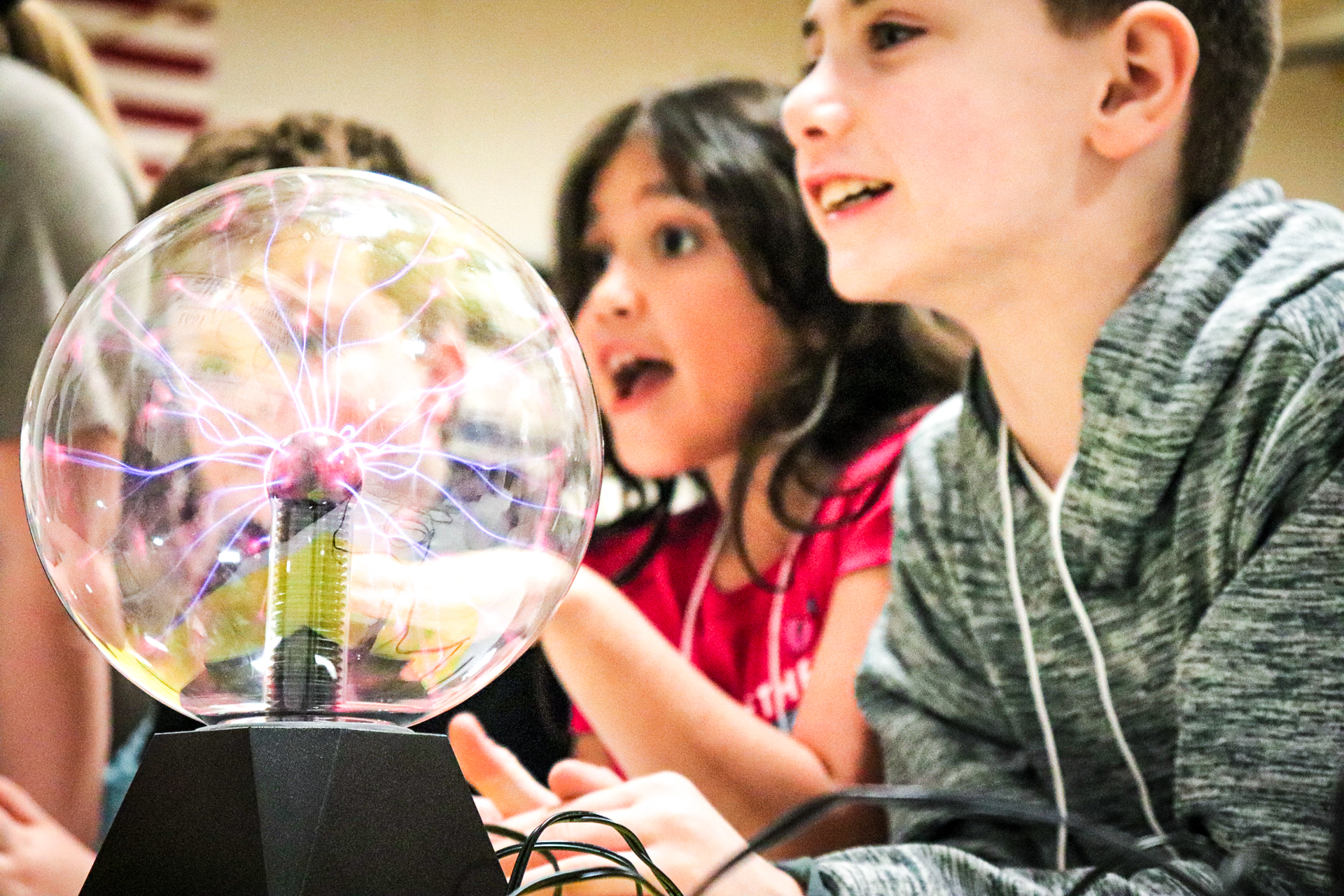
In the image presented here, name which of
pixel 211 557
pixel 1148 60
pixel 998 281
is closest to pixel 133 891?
pixel 211 557

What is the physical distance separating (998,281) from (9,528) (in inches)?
32.3

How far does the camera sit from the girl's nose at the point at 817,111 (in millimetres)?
870

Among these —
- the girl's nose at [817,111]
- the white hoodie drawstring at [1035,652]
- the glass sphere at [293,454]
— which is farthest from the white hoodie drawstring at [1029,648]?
the glass sphere at [293,454]

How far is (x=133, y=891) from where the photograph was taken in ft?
1.58

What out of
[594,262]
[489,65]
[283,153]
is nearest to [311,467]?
[594,262]

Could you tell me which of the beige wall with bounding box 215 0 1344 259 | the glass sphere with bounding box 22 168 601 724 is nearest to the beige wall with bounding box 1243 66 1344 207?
the beige wall with bounding box 215 0 1344 259

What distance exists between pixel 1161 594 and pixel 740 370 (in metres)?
0.57

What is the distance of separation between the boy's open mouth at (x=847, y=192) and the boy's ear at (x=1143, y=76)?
16 cm

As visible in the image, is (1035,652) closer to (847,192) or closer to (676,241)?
(847,192)

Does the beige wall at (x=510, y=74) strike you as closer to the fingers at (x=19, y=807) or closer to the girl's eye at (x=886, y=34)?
the girl's eye at (x=886, y=34)

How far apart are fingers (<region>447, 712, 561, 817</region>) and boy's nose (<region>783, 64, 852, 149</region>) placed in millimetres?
500

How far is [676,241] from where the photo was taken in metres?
1.28

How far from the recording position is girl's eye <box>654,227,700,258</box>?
127 cm

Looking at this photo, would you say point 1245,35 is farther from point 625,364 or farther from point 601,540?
point 601,540
